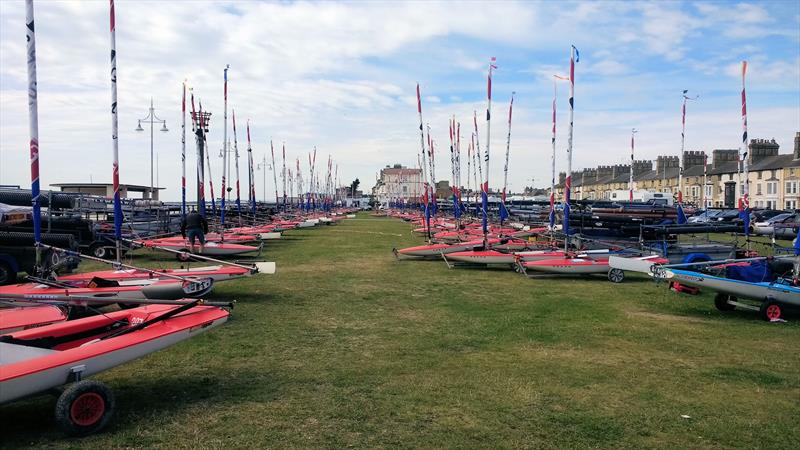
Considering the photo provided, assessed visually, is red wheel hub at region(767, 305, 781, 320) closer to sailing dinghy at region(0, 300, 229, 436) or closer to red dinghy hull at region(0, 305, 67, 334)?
sailing dinghy at region(0, 300, 229, 436)

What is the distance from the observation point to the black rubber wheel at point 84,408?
6754 millimetres

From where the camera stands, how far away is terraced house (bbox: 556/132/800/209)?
234ft

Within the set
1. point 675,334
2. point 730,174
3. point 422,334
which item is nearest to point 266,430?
point 422,334

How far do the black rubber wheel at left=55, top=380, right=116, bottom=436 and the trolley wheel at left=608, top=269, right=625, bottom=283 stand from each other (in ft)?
56.9

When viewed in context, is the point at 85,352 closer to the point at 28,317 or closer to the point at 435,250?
the point at 28,317

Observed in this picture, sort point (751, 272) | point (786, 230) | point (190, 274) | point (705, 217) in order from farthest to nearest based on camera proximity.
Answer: point (705, 217) < point (786, 230) < point (190, 274) < point (751, 272)

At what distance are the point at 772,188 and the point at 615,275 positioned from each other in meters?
67.3

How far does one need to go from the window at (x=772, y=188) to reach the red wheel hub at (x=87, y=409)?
84.1 m

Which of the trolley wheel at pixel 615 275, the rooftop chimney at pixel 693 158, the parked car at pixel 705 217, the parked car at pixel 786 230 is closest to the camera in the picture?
the trolley wheel at pixel 615 275

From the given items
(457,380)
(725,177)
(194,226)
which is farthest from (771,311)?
(725,177)

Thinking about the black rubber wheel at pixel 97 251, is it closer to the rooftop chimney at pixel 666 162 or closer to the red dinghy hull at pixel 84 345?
the red dinghy hull at pixel 84 345

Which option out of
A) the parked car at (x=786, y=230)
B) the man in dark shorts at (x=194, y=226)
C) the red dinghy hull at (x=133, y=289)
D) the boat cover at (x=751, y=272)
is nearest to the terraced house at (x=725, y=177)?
the parked car at (x=786, y=230)

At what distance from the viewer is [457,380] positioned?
9094 mm

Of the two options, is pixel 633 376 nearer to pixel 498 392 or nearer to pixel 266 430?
pixel 498 392
